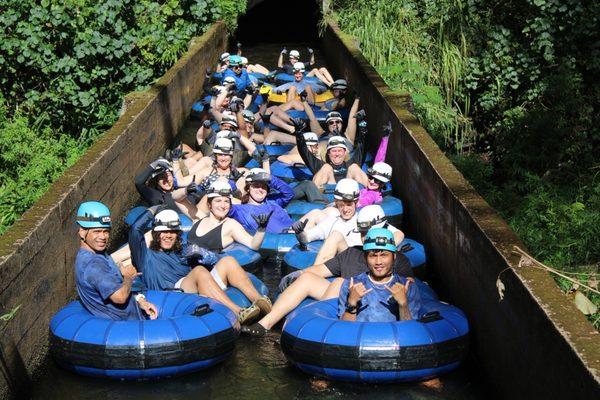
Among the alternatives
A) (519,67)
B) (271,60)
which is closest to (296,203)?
(519,67)

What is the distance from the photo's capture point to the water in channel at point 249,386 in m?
7.25

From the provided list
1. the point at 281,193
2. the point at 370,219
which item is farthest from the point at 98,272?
the point at 281,193

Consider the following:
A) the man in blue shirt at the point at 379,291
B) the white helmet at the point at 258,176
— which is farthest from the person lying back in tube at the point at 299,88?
the man in blue shirt at the point at 379,291

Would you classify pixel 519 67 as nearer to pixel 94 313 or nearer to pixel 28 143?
pixel 28 143

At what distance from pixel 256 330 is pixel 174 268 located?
96cm

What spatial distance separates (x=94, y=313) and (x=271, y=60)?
62.4ft

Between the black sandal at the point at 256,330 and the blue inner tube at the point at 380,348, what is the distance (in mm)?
920

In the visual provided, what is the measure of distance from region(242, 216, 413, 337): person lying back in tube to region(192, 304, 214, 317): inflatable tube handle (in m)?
0.73

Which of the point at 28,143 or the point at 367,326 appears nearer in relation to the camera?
the point at 367,326

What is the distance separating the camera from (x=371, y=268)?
743 cm

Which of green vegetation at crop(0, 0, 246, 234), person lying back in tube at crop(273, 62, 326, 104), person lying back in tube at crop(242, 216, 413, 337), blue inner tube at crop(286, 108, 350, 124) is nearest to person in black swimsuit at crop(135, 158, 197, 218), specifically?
person lying back in tube at crop(242, 216, 413, 337)

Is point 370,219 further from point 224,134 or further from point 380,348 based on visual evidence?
point 224,134

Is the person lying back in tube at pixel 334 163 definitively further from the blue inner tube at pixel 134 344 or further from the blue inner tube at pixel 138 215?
the blue inner tube at pixel 134 344

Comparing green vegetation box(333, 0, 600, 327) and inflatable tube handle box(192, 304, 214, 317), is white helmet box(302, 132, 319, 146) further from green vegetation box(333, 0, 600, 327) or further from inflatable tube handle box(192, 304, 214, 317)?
inflatable tube handle box(192, 304, 214, 317)
